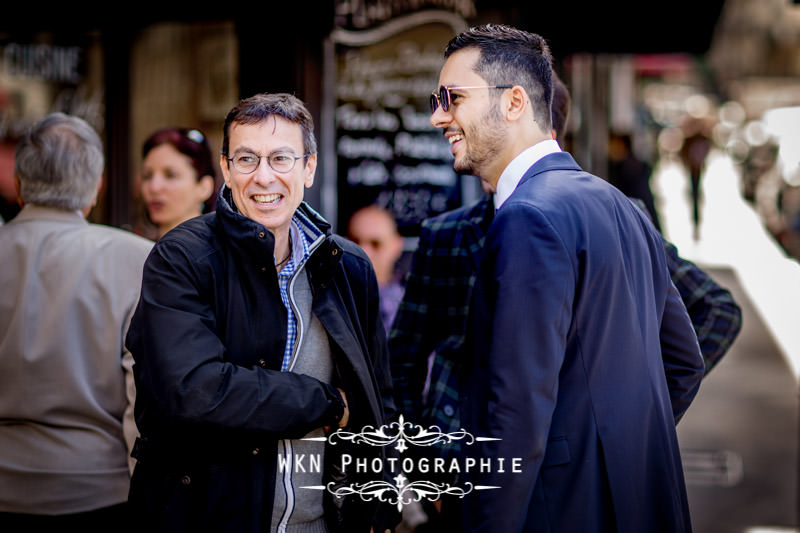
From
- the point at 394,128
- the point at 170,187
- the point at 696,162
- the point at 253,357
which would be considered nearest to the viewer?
the point at 253,357

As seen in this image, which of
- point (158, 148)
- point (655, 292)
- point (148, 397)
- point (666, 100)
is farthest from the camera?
point (666, 100)

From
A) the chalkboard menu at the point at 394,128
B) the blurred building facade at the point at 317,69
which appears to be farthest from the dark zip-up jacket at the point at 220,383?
the chalkboard menu at the point at 394,128

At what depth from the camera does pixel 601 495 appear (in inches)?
87.0

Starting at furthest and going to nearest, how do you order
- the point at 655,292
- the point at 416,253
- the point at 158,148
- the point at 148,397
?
the point at 158,148 → the point at 416,253 → the point at 655,292 → the point at 148,397

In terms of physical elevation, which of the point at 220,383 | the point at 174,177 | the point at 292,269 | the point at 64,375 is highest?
the point at 174,177

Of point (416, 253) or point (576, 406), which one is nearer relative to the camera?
point (576, 406)

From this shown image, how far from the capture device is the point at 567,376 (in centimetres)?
222

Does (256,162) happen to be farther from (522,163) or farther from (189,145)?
(189,145)

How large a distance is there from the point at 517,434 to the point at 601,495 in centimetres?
33

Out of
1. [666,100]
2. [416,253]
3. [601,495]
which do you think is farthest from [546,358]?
[666,100]

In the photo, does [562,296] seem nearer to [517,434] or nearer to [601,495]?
[517,434]

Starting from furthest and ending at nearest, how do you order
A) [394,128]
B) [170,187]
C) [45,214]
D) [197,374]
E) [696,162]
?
[696,162]
[394,128]
[170,187]
[45,214]
[197,374]

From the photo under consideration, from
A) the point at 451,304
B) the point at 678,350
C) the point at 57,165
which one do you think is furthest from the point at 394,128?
the point at 678,350

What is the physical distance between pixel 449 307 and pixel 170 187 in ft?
4.95
